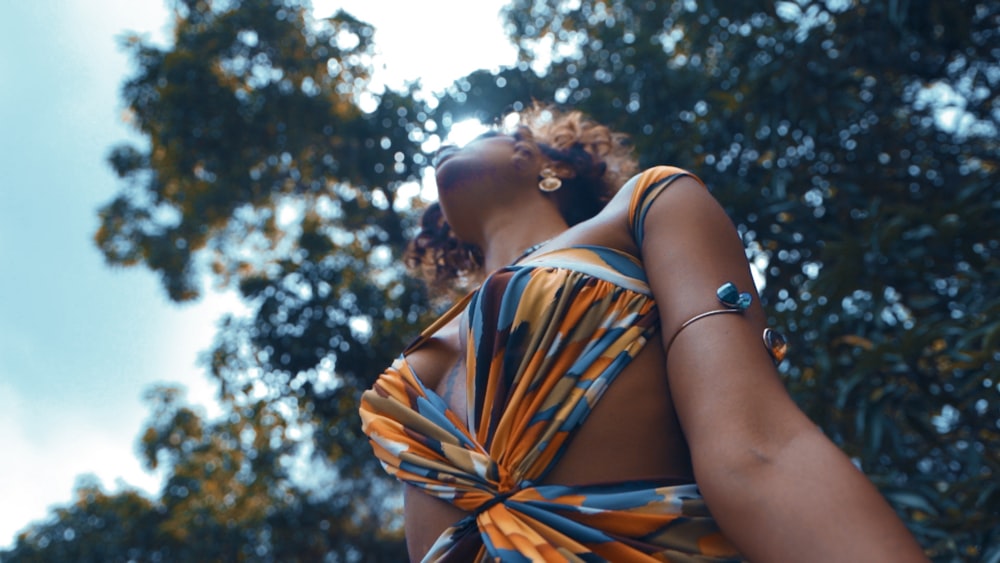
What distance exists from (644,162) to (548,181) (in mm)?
3394

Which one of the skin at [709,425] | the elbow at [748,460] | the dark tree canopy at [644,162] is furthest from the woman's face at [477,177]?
the dark tree canopy at [644,162]

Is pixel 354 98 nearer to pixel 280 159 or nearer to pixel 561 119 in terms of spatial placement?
pixel 280 159

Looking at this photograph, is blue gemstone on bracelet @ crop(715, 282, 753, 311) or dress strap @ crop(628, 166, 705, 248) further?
dress strap @ crop(628, 166, 705, 248)

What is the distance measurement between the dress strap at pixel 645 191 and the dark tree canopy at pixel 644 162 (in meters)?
2.13

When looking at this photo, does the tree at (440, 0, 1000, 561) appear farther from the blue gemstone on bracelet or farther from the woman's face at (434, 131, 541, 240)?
the blue gemstone on bracelet

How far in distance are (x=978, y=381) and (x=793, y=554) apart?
2594 mm

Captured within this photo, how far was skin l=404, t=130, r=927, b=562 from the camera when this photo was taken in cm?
88

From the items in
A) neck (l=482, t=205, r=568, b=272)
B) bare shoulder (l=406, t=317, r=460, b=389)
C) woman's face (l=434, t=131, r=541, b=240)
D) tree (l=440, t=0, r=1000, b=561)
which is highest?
woman's face (l=434, t=131, r=541, b=240)

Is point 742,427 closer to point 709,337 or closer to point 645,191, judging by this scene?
point 709,337

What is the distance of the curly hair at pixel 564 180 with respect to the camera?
1.90m

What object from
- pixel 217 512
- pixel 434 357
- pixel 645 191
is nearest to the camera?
pixel 645 191

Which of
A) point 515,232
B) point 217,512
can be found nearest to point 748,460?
point 515,232

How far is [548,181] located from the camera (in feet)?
5.99

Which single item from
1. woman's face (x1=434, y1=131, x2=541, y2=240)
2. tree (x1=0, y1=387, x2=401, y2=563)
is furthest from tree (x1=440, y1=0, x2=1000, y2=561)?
tree (x1=0, y1=387, x2=401, y2=563)
